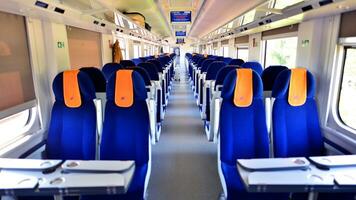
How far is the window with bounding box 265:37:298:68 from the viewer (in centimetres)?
435

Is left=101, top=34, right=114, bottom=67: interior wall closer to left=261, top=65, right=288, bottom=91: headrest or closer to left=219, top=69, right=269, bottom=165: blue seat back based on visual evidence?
left=261, top=65, right=288, bottom=91: headrest

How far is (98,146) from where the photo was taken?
2.44m

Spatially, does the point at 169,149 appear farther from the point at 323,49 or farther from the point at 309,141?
the point at 323,49

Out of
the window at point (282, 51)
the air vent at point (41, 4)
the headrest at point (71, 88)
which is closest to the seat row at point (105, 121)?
the headrest at point (71, 88)

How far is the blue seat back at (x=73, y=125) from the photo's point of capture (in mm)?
2326

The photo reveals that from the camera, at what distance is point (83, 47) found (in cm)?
466

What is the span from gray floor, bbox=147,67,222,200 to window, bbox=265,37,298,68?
2.13 meters

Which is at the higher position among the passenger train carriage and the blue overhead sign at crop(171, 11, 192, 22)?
the blue overhead sign at crop(171, 11, 192, 22)

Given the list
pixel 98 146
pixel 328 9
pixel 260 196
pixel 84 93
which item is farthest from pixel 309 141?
pixel 84 93

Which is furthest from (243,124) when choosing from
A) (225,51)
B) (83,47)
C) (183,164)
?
(225,51)

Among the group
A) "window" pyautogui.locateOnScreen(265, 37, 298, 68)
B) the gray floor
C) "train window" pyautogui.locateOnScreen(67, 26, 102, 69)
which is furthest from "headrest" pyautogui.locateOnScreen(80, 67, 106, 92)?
"window" pyautogui.locateOnScreen(265, 37, 298, 68)

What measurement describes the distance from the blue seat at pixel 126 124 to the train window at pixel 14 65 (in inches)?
37.6

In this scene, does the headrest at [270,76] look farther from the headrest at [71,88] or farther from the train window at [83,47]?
the train window at [83,47]

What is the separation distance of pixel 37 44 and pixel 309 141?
3123 mm
